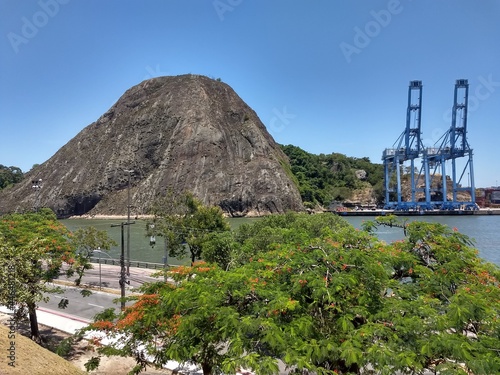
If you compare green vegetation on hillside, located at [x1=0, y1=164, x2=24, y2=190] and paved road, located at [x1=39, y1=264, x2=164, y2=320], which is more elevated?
green vegetation on hillside, located at [x1=0, y1=164, x2=24, y2=190]

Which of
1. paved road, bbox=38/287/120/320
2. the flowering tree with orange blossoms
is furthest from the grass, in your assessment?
paved road, bbox=38/287/120/320

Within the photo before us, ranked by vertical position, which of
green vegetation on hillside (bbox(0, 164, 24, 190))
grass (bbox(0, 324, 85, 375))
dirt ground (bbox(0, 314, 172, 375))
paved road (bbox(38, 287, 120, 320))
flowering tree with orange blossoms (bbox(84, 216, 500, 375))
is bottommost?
paved road (bbox(38, 287, 120, 320))

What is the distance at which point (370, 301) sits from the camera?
6.97m

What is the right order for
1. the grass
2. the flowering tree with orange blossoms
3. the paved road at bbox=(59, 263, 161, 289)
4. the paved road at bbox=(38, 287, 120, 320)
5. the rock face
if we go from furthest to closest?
1. the rock face
2. the paved road at bbox=(59, 263, 161, 289)
3. the paved road at bbox=(38, 287, 120, 320)
4. the grass
5. the flowering tree with orange blossoms

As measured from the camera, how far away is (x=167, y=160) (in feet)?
335

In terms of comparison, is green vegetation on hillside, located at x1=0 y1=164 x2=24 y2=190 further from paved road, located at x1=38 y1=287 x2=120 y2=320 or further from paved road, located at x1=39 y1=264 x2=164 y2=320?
paved road, located at x1=38 y1=287 x2=120 y2=320

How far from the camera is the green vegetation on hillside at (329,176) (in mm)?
Result: 119375

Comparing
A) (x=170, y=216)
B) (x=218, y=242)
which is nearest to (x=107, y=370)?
(x=218, y=242)

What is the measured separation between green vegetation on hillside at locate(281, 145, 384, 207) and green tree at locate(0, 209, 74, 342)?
98.9 m

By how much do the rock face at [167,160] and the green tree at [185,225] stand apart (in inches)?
2276

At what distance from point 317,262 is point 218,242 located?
1762cm

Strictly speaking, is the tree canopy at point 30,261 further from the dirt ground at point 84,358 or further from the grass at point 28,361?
the grass at point 28,361

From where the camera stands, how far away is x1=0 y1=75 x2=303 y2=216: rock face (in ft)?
314

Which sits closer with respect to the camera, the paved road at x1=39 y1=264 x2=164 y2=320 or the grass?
the grass
